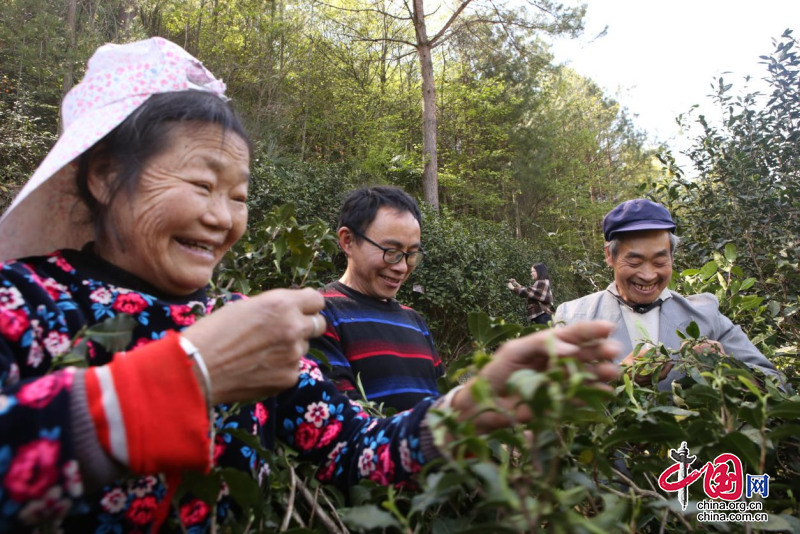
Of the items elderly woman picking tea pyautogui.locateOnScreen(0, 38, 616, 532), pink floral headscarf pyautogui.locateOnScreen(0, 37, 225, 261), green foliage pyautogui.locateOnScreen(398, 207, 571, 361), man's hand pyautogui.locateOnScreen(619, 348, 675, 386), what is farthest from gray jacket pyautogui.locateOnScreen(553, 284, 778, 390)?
green foliage pyautogui.locateOnScreen(398, 207, 571, 361)

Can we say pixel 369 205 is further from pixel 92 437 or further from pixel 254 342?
pixel 92 437

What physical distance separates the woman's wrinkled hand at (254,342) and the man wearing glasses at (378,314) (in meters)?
0.85

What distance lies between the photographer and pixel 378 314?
225 centimetres

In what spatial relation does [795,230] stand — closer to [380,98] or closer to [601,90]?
[380,98]

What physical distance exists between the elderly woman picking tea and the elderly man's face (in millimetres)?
1877

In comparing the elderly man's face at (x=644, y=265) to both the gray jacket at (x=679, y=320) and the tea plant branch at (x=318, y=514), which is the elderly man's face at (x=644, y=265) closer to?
the gray jacket at (x=679, y=320)

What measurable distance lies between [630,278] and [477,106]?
17.0m

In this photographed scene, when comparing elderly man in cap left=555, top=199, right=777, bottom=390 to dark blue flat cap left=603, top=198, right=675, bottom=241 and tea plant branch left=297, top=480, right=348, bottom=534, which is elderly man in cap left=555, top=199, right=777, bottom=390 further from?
tea plant branch left=297, top=480, right=348, bottom=534

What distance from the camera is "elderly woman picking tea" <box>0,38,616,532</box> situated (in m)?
0.65

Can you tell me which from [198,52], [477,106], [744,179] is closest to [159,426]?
[744,179]

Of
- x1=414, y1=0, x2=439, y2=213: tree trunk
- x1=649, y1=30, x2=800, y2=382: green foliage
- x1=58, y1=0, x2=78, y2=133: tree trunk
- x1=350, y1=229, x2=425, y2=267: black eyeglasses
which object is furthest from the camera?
x1=414, y1=0, x2=439, y2=213: tree trunk

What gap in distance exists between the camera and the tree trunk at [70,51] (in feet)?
28.7

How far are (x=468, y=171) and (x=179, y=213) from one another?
18.2 metres

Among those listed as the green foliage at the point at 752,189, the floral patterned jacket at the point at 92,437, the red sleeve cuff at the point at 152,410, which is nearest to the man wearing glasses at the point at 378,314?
the floral patterned jacket at the point at 92,437
